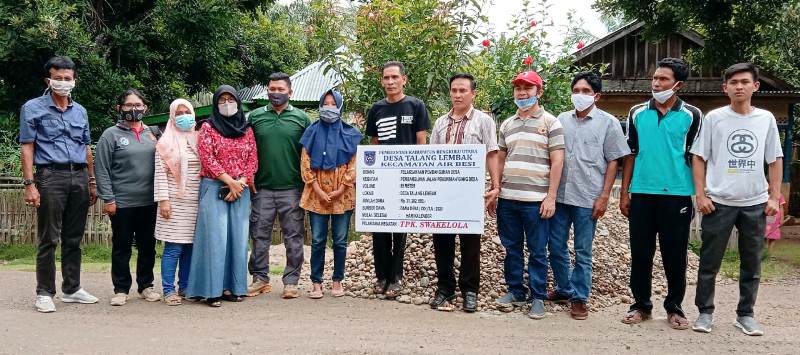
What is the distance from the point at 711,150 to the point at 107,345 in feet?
14.9

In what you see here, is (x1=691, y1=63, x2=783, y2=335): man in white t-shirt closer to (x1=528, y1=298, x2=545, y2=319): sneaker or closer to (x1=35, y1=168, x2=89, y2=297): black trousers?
(x1=528, y1=298, x2=545, y2=319): sneaker

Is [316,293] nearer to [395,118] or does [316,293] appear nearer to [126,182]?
[395,118]

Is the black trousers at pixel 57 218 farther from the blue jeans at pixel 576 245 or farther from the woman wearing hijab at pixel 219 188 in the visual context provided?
the blue jeans at pixel 576 245

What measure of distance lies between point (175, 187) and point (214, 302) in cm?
104

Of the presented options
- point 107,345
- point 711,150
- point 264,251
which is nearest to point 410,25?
point 264,251

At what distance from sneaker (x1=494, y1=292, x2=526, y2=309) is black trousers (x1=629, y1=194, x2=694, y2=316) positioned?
91 centimetres

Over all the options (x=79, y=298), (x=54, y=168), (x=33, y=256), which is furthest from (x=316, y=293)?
(x=33, y=256)

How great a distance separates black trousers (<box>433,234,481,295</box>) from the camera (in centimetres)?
538

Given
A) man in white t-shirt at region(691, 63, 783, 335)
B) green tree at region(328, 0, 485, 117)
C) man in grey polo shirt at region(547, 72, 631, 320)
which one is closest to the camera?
man in white t-shirt at region(691, 63, 783, 335)

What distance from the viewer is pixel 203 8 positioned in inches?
502

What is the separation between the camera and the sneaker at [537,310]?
17.2 ft

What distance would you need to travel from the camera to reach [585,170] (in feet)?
16.9

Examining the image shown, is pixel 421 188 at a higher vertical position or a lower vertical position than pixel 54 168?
lower

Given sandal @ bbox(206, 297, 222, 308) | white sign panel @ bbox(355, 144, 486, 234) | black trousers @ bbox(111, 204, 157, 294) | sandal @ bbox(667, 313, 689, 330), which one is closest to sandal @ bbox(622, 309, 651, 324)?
sandal @ bbox(667, 313, 689, 330)
